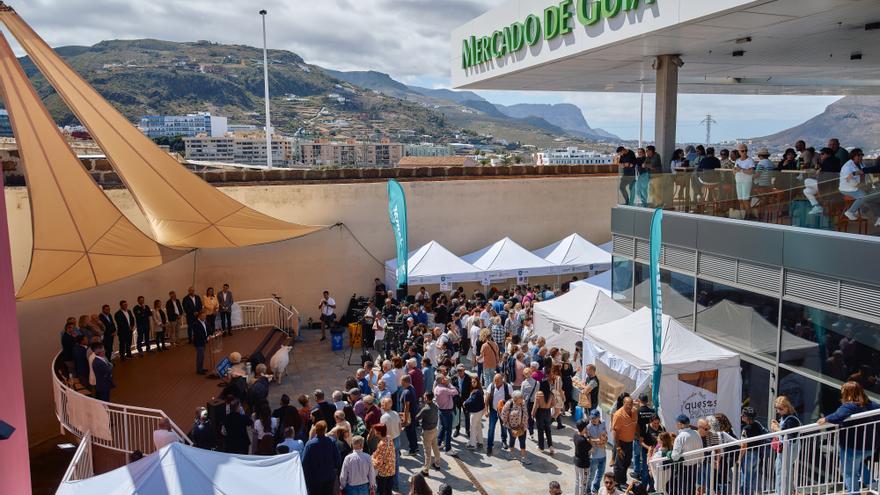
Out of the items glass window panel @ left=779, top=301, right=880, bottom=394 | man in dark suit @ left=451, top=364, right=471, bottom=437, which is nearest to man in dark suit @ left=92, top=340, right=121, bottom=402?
man in dark suit @ left=451, top=364, right=471, bottom=437

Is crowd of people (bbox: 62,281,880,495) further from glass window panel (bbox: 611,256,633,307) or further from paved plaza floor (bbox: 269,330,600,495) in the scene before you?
glass window panel (bbox: 611,256,633,307)

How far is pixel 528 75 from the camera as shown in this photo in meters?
15.9

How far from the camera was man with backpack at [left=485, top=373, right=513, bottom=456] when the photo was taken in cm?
1000

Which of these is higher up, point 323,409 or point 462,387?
point 323,409

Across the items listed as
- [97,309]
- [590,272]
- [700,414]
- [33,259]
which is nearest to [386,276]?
[590,272]

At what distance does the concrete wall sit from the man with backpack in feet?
30.7

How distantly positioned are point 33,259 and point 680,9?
449 inches

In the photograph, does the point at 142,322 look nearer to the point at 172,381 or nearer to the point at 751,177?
the point at 172,381

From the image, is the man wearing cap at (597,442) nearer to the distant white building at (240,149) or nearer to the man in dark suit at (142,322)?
the man in dark suit at (142,322)

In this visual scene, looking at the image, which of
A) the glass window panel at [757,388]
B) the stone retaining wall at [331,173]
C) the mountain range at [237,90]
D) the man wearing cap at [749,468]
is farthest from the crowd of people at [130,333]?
the mountain range at [237,90]

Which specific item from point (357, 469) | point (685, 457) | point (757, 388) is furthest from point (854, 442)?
point (357, 469)

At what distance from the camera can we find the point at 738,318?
35.2 ft

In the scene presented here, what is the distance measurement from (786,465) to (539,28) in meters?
9.92

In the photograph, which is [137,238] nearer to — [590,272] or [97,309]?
[97,309]
